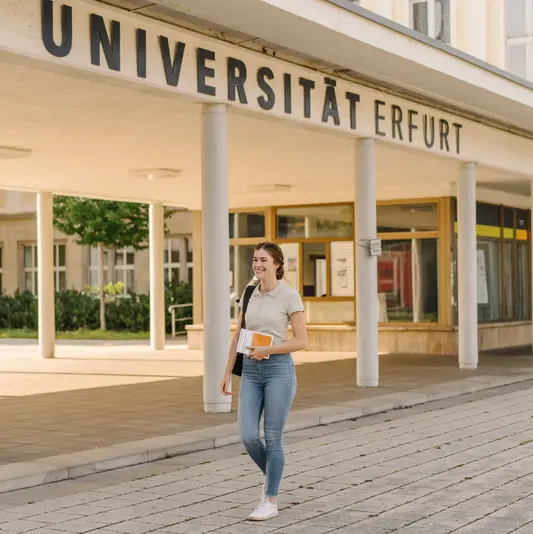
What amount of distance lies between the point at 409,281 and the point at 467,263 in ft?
19.0

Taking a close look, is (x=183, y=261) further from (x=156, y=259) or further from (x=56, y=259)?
(x=156, y=259)

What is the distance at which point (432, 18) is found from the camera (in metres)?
18.7

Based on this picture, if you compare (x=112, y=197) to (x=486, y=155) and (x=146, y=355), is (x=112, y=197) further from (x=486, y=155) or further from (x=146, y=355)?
(x=486, y=155)

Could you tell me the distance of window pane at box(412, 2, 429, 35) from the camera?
18.3 meters

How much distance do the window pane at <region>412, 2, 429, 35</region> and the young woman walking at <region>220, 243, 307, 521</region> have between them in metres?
11.8

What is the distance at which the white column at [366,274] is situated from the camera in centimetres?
1620

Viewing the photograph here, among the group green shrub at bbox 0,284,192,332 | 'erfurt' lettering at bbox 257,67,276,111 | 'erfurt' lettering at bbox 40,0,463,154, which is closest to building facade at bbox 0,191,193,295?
green shrub at bbox 0,284,192,332

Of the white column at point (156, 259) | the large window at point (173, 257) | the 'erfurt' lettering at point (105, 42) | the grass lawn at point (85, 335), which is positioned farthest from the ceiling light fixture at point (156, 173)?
the large window at point (173, 257)

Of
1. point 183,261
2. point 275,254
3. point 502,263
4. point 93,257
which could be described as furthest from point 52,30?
point 93,257

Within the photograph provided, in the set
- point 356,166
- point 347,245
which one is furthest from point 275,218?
point 356,166

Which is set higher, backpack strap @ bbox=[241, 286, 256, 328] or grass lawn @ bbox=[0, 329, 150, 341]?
backpack strap @ bbox=[241, 286, 256, 328]

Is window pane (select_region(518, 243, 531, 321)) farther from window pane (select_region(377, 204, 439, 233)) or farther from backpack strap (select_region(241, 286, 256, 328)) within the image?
backpack strap (select_region(241, 286, 256, 328))

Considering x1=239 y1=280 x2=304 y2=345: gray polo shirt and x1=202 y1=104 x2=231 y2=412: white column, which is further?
x1=202 y1=104 x2=231 y2=412: white column

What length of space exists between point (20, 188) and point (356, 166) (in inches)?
371
